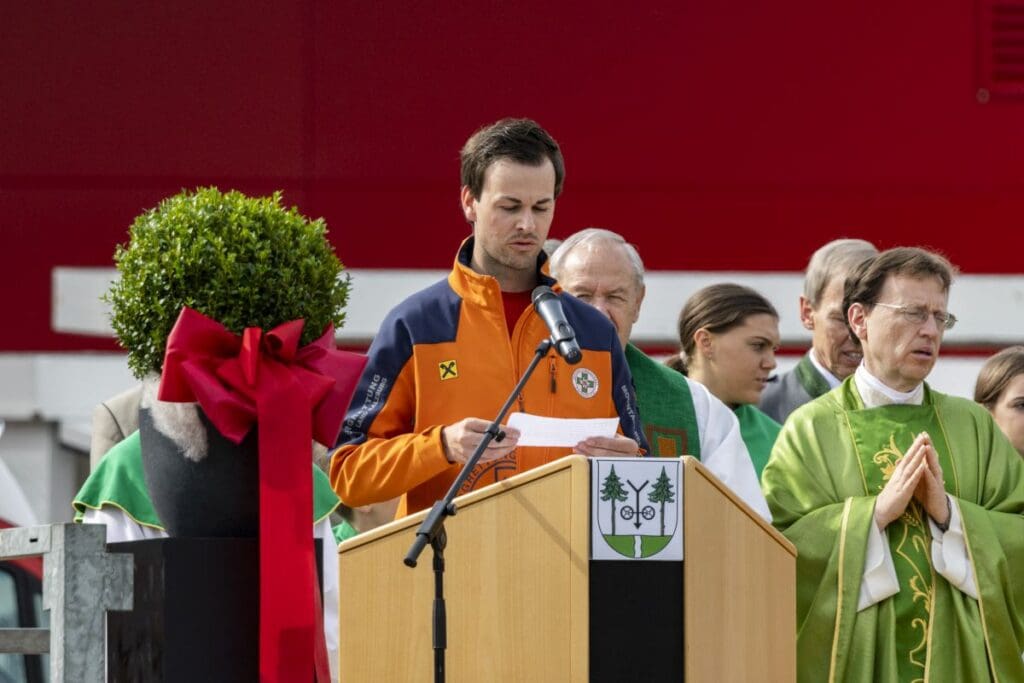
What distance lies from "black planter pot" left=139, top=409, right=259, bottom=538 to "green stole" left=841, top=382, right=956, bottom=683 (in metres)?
1.66

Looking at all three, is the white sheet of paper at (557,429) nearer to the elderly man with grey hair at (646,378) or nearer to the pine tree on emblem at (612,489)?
the pine tree on emblem at (612,489)

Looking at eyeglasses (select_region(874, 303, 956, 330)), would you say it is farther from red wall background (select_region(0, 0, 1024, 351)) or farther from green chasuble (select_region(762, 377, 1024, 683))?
red wall background (select_region(0, 0, 1024, 351))

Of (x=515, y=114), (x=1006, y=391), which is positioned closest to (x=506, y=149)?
(x=1006, y=391)

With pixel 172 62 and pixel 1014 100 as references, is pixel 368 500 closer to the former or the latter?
pixel 172 62

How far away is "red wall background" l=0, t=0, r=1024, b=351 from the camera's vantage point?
6.32m

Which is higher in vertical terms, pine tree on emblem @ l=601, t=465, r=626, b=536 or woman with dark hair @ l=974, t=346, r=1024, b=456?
woman with dark hair @ l=974, t=346, r=1024, b=456

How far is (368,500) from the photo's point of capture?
3504mm

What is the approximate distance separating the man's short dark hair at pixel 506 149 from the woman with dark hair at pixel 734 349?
58.5 inches

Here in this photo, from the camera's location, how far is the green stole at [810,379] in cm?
536

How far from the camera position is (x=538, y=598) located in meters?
3.09

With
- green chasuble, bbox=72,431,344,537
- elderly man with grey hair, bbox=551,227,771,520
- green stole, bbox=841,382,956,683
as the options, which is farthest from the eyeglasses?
green chasuble, bbox=72,431,344,537

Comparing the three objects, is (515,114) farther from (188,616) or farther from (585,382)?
(188,616)

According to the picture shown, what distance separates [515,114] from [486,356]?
2840 mm

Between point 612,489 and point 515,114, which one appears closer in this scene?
point 612,489
